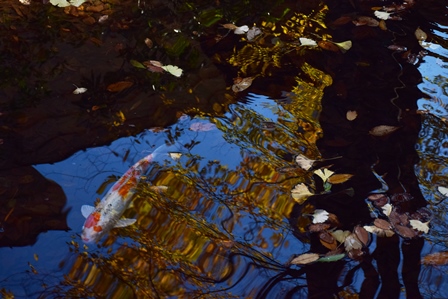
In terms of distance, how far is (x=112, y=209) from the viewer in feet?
8.58

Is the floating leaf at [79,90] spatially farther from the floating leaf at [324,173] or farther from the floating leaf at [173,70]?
the floating leaf at [324,173]

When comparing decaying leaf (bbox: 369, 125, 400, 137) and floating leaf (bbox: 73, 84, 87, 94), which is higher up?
decaying leaf (bbox: 369, 125, 400, 137)

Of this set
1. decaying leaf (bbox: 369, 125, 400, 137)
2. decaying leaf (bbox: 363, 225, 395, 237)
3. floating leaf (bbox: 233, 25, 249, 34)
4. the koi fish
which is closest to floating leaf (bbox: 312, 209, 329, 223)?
decaying leaf (bbox: 363, 225, 395, 237)

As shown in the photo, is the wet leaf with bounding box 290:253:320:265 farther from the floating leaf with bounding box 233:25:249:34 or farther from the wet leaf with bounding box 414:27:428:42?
the wet leaf with bounding box 414:27:428:42

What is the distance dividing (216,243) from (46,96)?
1541 millimetres

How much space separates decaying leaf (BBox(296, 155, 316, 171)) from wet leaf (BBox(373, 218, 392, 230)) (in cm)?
48

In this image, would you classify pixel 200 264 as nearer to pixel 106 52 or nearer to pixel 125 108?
pixel 125 108

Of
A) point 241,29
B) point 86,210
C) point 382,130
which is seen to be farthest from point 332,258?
point 241,29

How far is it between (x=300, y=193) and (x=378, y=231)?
0.43 meters

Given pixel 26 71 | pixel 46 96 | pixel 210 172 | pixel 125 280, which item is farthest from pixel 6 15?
pixel 125 280

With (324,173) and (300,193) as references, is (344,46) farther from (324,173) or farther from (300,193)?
(300,193)

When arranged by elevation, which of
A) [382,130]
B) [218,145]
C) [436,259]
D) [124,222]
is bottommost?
[124,222]

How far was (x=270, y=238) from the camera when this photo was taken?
8.41 feet

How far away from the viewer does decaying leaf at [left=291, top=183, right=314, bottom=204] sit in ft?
9.02
